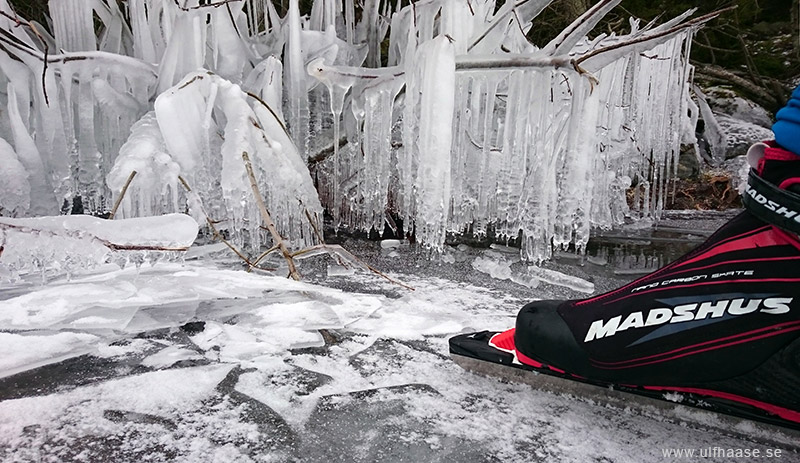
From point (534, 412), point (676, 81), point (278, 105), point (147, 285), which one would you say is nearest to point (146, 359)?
point (147, 285)

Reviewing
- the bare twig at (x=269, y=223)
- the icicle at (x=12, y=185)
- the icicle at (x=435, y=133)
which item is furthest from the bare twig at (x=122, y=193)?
the icicle at (x=435, y=133)

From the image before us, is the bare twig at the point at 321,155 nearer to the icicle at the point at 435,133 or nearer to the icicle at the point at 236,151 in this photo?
the icicle at the point at 236,151

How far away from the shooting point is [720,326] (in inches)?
28.2

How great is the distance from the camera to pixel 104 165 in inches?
83.2

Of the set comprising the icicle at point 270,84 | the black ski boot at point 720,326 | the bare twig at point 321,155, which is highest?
the icicle at point 270,84

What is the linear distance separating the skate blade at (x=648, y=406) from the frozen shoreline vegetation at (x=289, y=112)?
2.97 feet

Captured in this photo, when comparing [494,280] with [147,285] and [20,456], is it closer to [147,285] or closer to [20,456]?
[147,285]

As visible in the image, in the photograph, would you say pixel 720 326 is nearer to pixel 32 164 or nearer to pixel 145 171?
pixel 145 171

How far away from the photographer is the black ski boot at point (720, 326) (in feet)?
2.26

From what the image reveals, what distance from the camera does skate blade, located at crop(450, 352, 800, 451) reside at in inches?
28.8

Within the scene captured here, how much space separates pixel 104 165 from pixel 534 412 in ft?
6.81

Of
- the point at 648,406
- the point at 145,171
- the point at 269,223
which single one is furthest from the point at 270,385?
the point at 145,171

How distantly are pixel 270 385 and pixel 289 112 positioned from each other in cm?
154

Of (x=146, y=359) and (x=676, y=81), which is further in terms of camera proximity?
(x=676, y=81)
